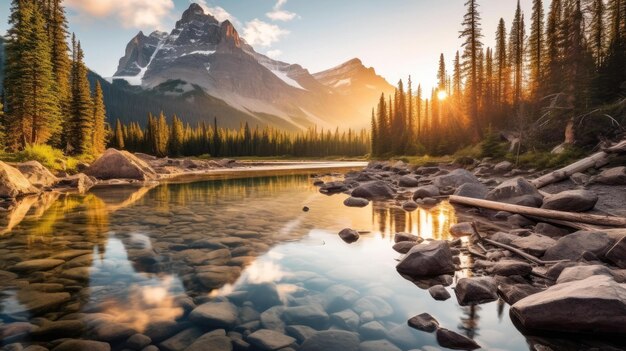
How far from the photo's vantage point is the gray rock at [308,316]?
493cm

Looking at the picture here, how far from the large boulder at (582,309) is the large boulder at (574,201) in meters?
6.05

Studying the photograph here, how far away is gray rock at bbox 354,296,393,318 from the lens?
5242 millimetres

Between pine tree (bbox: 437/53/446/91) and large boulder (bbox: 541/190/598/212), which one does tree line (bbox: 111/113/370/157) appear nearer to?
pine tree (bbox: 437/53/446/91)

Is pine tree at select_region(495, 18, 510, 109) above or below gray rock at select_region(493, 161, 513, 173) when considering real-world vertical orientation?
above

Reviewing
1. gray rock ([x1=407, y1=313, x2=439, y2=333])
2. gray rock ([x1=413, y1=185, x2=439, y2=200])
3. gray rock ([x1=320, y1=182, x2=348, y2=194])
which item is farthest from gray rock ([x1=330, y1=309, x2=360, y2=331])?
gray rock ([x1=320, y1=182, x2=348, y2=194])

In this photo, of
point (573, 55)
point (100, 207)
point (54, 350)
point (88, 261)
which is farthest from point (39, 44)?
point (573, 55)

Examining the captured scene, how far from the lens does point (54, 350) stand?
13.6 ft

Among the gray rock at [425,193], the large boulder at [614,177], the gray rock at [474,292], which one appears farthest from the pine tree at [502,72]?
the gray rock at [474,292]

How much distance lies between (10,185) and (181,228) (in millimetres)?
13904

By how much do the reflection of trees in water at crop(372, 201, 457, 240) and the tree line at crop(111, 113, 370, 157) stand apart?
9297 cm

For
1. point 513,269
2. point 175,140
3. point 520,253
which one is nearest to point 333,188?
point 520,253

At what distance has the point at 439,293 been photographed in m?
Answer: 5.71

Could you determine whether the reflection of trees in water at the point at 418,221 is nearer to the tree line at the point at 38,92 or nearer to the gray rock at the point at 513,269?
the gray rock at the point at 513,269

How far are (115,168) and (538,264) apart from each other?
3475 cm
